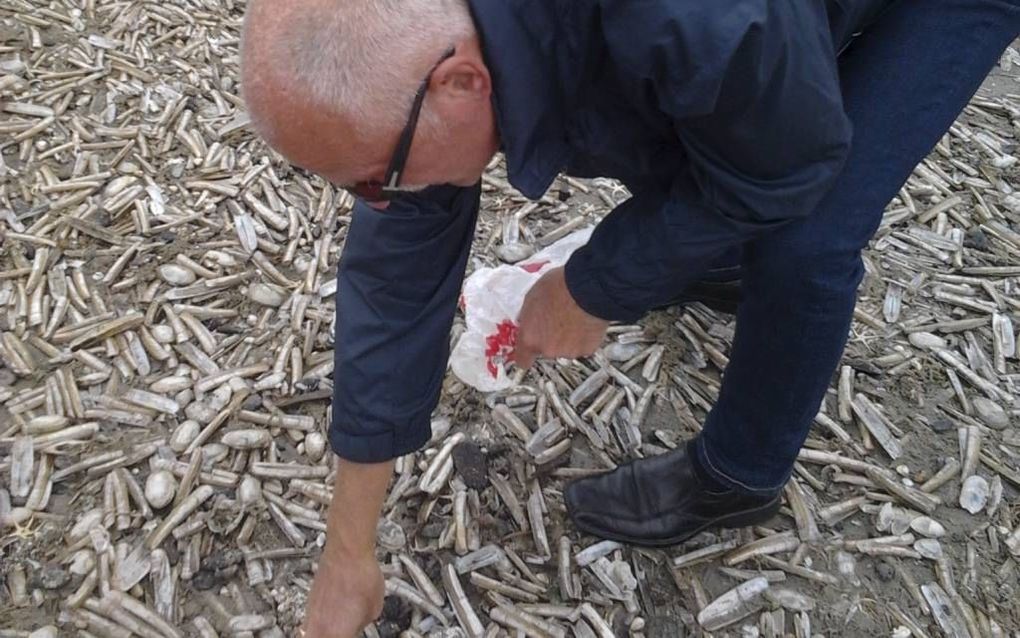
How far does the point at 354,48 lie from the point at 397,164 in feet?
0.60

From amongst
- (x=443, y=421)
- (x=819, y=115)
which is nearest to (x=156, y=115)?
(x=443, y=421)

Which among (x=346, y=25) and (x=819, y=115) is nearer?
(x=346, y=25)

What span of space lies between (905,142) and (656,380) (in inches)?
37.4

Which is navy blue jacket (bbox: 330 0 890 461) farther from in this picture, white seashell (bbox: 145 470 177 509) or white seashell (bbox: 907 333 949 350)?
white seashell (bbox: 907 333 949 350)

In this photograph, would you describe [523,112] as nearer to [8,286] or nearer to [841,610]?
[841,610]

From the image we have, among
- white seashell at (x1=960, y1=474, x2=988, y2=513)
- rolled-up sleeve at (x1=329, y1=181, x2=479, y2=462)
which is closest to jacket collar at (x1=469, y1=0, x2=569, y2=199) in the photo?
rolled-up sleeve at (x1=329, y1=181, x2=479, y2=462)

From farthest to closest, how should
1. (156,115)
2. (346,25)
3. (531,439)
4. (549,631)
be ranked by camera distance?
1. (156,115)
2. (531,439)
3. (549,631)
4. (346,25)

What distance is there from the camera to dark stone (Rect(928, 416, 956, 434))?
7.55 feet

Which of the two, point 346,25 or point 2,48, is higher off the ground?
point 346,25

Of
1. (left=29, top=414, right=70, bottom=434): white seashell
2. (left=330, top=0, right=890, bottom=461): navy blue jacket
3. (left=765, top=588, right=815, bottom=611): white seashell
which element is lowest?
(left=765, top=588, right=815, bottom=611): white seashell

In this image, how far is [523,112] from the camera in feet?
4.47

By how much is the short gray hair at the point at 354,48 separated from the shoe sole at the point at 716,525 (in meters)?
1.15

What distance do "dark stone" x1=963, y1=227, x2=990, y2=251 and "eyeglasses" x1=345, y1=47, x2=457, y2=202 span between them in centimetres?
203

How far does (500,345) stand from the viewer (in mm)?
2061
